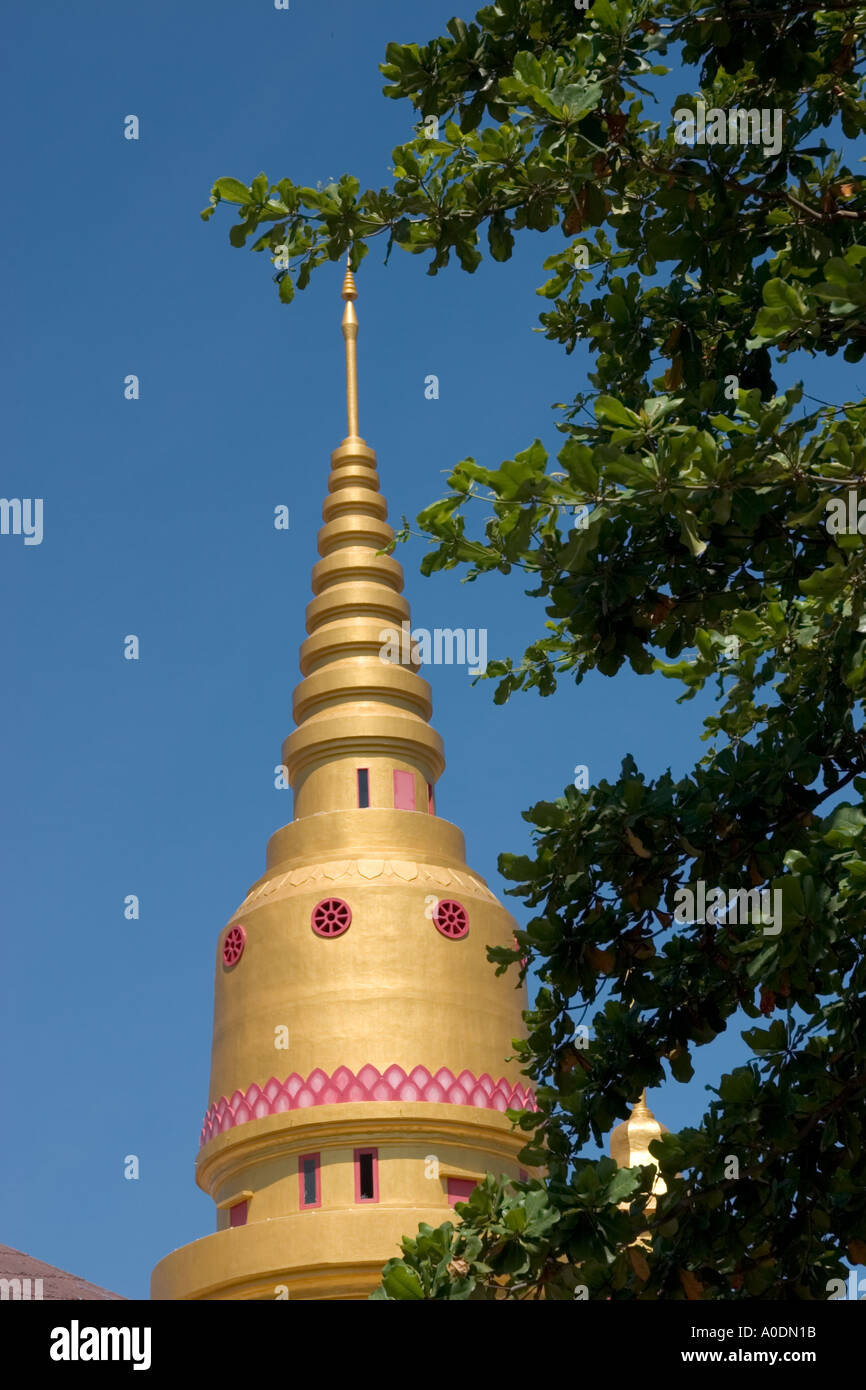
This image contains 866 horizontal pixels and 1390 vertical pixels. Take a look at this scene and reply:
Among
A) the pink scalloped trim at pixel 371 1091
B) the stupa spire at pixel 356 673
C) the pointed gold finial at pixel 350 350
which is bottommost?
the pink scalloped trim at pixel 371 1091

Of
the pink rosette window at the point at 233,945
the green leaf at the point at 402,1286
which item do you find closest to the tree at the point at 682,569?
the green leaf at the point at 402,1286

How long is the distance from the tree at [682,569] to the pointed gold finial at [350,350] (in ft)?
57.3

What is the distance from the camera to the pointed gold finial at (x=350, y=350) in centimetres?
2761

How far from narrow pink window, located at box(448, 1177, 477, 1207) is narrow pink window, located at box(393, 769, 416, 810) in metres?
5.06

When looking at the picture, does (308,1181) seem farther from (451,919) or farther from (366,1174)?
(451,919)

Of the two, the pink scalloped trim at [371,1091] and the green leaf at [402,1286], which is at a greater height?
the pink scalloped trim at [371,1091]

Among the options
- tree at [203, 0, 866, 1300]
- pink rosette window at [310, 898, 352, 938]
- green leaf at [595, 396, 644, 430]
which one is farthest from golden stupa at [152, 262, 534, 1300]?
green leaf at [595, 396, 644, 430]

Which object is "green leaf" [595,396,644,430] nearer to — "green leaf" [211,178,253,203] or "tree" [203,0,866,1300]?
"tree" [203,0,866,1300]

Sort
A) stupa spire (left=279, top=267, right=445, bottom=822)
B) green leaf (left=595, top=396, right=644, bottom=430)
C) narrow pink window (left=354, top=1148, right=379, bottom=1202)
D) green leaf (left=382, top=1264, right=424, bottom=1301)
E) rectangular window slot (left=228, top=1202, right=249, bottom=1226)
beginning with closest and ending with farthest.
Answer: green leaf (left=595, top=396, right=644, bottom=430) < green leaf (left=382, top=1264, right=424, bottom=1301) < narrow pink window (left=354, top=1148, right=379, bottom=1202) < rectangular window slot (left=228, top=1202, right=249, bottom=1226) < stupa spire (left=279, top=267, right=445, bottom=822)

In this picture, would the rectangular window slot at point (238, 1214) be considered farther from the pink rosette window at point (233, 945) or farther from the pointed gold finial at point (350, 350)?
the pointed gold finial at point (350, 350)

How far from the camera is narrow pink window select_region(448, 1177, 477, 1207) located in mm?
21344

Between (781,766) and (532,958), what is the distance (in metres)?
1.67

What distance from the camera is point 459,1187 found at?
21578 mm

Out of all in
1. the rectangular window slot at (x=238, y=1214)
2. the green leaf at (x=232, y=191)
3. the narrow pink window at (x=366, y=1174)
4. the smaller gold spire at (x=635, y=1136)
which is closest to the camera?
the green leaf at (x=232, y=191)
